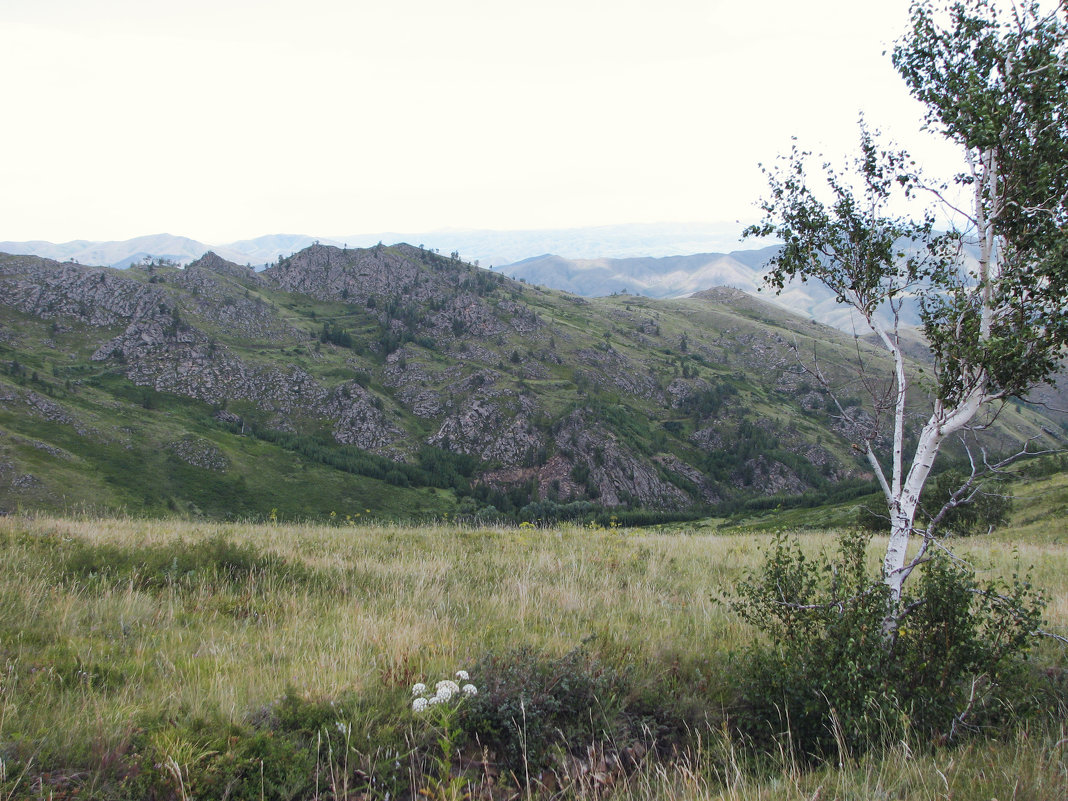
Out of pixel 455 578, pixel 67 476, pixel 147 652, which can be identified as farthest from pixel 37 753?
pixel 67 476

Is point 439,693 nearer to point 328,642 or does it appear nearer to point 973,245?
point 328,642

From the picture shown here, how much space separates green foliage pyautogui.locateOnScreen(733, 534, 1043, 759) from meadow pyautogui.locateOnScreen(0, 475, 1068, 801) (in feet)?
0.93

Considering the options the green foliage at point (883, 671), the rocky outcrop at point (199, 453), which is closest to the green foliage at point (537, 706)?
the green foliage at point (883, 671)

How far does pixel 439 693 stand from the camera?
530 cm

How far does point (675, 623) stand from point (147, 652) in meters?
7.17

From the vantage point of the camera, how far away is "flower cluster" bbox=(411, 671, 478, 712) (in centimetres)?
521

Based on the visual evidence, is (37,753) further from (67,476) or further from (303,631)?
(67,476)

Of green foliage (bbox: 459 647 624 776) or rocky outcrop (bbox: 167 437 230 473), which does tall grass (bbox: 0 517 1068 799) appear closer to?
green foliage (bbox: 459 647 624 776)

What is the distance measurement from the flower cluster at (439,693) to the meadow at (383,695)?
120 mm

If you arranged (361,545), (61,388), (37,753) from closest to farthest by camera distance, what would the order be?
1. (37,753)
2. (361,545)
3. (61,388)

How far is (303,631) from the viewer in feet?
24.2

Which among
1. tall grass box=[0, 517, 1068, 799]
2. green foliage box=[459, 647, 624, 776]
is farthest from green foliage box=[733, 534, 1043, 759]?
green foliage box=[459, 647, 624, 776]

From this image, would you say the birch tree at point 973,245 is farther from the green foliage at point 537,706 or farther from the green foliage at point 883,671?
the green foliage at point 537,706

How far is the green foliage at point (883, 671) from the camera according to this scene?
584 cm
